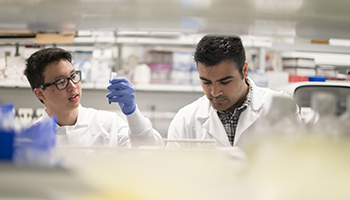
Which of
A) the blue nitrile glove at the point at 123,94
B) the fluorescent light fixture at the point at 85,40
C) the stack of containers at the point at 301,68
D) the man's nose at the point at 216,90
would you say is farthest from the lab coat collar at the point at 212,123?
the fluorescent light fixture at the point at 85,40

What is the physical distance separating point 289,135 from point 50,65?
1199 mm

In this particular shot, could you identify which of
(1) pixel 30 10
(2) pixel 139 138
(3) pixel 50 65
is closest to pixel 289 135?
(1) pixel 30 10

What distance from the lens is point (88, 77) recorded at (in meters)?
2.82

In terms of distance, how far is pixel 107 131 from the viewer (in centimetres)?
170

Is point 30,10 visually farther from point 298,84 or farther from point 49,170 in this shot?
point 298,84

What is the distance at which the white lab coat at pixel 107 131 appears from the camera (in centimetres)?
131

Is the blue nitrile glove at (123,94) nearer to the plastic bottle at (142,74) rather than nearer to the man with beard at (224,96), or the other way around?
the man with beard at (224,96)

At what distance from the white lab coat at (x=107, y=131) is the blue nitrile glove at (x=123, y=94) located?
0.04 m

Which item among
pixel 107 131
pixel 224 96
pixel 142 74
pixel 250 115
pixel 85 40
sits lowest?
pixel 107 131

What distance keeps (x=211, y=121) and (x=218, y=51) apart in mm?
388

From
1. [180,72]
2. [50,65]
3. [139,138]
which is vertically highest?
[180,72]

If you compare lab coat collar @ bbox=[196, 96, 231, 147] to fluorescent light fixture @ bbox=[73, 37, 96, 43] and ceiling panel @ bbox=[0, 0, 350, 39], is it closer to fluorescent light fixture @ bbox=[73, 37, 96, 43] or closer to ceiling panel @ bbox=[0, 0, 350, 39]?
ceiling panel @ bbox=[0, 0, 350, 39]

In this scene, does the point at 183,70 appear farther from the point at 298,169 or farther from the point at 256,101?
the point at 298,169

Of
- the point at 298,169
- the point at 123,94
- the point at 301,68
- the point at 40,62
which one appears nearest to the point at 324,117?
the point at 298,169
